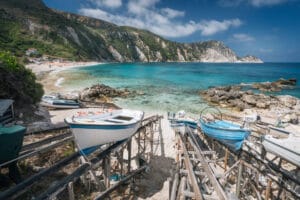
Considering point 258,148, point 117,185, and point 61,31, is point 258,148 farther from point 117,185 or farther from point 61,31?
point 61,31

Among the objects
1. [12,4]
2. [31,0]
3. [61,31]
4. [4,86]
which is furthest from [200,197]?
[31,0]

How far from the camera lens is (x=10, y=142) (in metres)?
6.27

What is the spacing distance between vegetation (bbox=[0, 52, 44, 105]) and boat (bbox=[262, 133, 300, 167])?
16924 mm

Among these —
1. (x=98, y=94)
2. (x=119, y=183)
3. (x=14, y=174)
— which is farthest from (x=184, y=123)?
(x=98, y=94)

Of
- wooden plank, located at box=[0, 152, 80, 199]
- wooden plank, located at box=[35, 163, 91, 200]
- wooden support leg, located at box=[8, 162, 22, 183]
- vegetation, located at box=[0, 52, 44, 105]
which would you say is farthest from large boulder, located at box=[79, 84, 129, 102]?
wooden plank, located at box=[35, 163, 91, 200]

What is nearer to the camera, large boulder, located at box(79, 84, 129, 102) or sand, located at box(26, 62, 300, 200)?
sand, located at box(26, 62, 300, 200)

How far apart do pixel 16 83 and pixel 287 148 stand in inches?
721

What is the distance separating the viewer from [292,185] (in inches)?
322

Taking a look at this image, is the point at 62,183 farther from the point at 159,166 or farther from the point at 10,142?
the point at 159,166

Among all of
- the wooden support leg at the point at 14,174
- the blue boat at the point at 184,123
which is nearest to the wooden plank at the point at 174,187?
the wooden support leg at the point at 14,174

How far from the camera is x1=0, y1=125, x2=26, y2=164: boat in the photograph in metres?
6.10

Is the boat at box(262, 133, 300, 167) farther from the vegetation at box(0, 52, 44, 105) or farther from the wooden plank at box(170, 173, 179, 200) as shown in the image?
the vegetation at box(0, 52, 44, 105)

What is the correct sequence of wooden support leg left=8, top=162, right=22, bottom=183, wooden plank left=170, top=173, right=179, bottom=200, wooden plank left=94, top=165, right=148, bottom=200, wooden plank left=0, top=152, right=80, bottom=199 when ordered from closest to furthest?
wooden plank left=0, top=152, right=80, bottom=199 → wooden plank left=170, top=173, right=179, bottom=200 → wooden support leg left=8, top=162, right=22, bottom=183 → wooden plank left=94, top=165, right=148, bottom=200

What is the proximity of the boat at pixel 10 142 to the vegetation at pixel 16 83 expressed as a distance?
9051 millimetres
